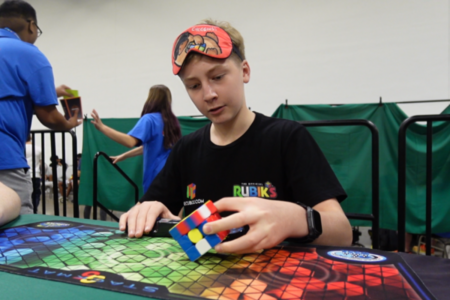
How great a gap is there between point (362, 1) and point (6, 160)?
3807 mm

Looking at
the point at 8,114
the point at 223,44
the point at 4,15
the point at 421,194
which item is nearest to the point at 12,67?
the point at 8,114

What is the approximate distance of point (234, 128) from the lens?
1.00 meters

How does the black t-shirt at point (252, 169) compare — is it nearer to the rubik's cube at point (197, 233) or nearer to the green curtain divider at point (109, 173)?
the rubik's cube at point (197, 233)

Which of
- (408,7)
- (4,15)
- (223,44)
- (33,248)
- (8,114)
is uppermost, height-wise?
(408,7)

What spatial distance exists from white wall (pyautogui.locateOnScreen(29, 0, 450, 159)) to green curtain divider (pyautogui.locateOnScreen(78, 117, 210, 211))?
4.00ft

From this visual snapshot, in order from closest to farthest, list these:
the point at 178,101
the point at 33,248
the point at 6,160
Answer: the point at 33,248
the point at 6,160
the point at 178,101

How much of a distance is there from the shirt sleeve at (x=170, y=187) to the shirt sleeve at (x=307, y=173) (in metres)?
0.38

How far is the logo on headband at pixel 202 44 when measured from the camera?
0.80 metres

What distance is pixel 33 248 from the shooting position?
1.99 feet

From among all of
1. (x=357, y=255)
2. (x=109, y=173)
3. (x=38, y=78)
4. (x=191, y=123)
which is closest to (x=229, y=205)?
(x=357, y=255)

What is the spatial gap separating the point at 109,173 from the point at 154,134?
190cm

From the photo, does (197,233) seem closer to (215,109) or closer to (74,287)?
(74,287)

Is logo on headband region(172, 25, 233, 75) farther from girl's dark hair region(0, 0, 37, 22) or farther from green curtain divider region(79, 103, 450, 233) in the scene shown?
green curtain divider region(79, 103, 450, 233)

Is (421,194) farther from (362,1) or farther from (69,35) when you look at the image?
(69,35)
